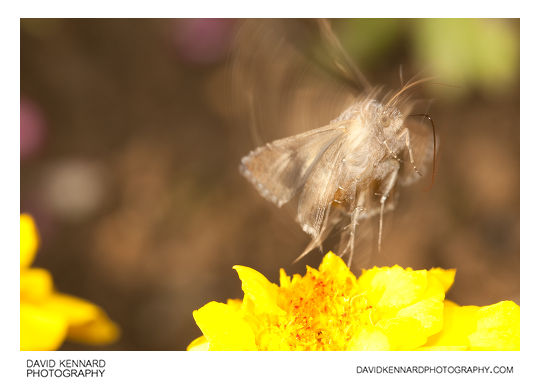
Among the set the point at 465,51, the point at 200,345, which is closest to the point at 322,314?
the point at 200,345

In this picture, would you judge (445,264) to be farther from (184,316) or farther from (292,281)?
(292,281)

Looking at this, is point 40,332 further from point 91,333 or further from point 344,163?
point 344,163

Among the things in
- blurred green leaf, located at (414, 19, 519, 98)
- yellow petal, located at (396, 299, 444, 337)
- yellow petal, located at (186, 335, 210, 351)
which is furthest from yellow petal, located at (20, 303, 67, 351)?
blurred green leaf, located at (414, 19, 519, 98)

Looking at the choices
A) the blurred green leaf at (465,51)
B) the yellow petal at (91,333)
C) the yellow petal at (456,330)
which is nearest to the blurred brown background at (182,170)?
the blurred green leaf at (465,51)

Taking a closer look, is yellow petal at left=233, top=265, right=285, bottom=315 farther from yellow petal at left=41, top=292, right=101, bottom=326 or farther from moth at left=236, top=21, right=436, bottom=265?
yellow petal at left=41, top=292, right=101, bottom=326

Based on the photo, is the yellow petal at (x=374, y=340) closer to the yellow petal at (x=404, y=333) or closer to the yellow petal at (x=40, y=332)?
the yellow petal at (x=404, y=333)
